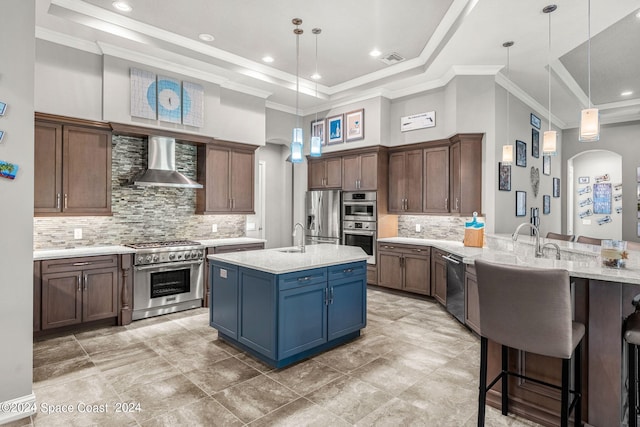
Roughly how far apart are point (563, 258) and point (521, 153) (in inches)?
118

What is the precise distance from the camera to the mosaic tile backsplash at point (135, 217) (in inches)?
168

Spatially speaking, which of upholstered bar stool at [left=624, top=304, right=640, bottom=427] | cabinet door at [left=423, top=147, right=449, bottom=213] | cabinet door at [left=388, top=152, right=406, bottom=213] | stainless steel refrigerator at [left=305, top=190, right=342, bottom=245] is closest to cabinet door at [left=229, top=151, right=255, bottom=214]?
stainless steel refrigerator at [left=305, top=190, right=342, bottom=245]

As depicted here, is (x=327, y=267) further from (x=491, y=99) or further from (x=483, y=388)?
(x=491, y=99)

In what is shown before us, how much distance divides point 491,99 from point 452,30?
1.40 metres

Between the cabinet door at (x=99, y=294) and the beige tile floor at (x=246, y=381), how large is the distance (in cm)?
20

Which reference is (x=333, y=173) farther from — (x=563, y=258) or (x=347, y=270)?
(x=563, y=258)

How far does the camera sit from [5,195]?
234cm

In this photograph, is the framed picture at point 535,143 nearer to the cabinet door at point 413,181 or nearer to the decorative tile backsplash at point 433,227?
the decorative tile backsplash at point 433,227

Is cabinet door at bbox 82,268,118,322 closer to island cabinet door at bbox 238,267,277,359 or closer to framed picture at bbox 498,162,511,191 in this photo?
island cabinet door at bbox 238,267,277,359

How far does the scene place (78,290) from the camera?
12.7 feet

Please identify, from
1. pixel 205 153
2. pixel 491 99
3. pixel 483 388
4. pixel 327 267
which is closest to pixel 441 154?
pixel 491 99

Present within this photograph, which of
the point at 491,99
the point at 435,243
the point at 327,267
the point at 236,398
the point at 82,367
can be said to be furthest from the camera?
the point at 435,243

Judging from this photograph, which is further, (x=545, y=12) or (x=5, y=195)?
(x=545, y=12)

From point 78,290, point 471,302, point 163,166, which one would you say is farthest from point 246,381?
point 163,166
